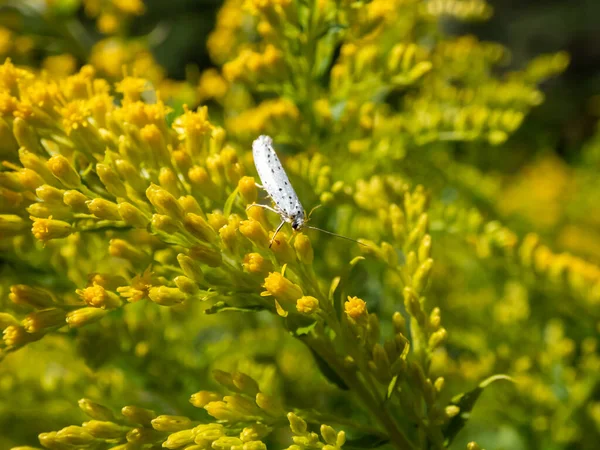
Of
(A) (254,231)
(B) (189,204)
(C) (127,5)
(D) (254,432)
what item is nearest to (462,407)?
(D) (254,432)

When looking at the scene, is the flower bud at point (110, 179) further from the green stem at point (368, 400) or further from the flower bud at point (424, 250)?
the flower bud at point (424, 250)

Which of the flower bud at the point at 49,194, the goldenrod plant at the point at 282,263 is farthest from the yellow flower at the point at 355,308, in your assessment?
the flower bud at the point at 49,194

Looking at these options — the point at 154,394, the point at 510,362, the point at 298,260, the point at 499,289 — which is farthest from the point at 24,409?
the point at 499,289

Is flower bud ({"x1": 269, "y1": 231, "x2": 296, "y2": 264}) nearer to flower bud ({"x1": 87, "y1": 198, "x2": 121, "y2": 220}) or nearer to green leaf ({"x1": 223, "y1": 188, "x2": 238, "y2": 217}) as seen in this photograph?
green leaf ({"x1": 223, "y1": 188, "x2": 238, "y2": 217})

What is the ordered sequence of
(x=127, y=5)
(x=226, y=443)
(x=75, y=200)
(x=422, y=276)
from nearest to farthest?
(x=226, y=443) < (x=75, y=200) < (x=422, y=276) < (x=127, y=5)

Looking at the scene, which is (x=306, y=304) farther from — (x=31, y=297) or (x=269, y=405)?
(x=31, y=297)

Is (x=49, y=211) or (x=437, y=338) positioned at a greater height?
(x=49, y=211)

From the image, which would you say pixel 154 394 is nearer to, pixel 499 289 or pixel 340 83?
pixel 340 83
